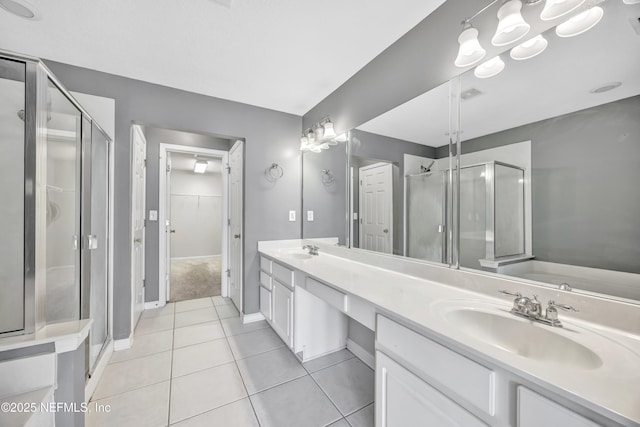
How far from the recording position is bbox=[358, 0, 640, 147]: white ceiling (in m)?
0.87

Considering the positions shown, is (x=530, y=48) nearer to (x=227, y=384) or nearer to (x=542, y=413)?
(x=542, y=413)

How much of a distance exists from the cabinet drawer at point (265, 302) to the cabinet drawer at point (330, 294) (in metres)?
0.91

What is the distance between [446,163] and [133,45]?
233 centimetres

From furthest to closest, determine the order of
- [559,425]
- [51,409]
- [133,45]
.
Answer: [133,45] → [51,409] → [559,425]

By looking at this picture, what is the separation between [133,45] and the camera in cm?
179

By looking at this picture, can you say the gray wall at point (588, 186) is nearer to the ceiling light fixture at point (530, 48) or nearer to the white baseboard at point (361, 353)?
the ceiling light fixture at point (530, 48)

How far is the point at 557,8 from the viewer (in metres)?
0.96

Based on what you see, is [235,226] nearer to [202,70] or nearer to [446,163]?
[202,70]

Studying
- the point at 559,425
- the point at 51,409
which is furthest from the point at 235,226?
the point at 559,425

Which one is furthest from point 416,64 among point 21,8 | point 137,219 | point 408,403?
point 137,219

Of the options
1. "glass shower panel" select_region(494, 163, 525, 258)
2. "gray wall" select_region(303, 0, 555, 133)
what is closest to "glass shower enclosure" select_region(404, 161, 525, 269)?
"glass shower panel" select_region(494, 163, 525, 258)

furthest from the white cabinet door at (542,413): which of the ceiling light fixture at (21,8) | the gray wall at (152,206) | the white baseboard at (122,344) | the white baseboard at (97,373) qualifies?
the gray wall at (152,206)

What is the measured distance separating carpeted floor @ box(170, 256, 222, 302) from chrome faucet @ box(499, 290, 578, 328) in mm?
3616

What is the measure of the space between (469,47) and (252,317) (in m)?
2.88
